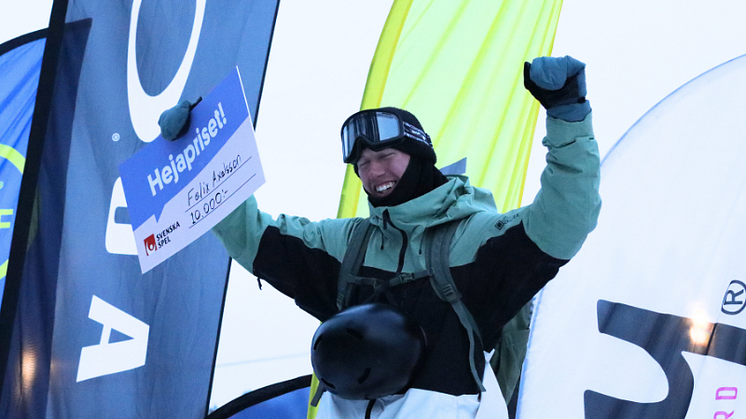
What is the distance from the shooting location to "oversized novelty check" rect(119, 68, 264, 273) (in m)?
1.54

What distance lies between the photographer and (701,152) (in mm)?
2408

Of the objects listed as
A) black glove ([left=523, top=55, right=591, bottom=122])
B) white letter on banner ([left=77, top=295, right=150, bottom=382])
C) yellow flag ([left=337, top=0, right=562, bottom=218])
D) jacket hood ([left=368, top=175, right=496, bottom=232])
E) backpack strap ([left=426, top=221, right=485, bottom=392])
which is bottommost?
white letter on banner ([left=77, top=295, right=150, bottom=382])

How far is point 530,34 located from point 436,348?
5.21 ft

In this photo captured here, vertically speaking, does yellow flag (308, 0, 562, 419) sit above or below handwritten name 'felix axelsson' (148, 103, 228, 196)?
above

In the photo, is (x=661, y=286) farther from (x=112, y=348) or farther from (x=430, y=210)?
(x=112, y=348)

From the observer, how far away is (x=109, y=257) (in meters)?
2.29

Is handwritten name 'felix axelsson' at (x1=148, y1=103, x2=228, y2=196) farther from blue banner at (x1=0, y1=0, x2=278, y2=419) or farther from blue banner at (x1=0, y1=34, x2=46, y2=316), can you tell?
blue banner at (x1=0, y1=34, x2=46, y2=316)

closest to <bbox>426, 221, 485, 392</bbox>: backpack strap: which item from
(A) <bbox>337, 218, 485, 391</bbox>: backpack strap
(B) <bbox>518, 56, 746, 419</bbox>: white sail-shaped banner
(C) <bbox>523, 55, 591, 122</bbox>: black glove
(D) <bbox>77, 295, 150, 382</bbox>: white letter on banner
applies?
(A) <bbox>337, 218, 485, 391</bbox>: backpack strap

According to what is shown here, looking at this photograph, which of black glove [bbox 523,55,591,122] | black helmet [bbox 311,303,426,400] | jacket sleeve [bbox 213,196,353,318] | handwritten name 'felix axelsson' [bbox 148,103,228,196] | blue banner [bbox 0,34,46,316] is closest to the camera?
black glove [bbox 523,55,591,122]

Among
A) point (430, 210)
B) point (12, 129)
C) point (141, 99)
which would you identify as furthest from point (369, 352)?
point (12, 129)

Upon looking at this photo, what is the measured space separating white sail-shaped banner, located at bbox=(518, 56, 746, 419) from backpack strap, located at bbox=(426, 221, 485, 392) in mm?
989

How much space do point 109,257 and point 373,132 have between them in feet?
3.39

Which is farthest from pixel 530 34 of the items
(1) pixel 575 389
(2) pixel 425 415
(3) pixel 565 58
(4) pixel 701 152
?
(2) pixel 425 415

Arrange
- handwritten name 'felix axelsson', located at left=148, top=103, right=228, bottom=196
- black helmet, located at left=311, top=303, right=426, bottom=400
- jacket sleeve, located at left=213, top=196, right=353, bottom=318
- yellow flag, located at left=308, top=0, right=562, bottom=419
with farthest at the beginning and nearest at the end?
yellow flag, located at left=308, top=0, right=562, bottom=419 < jacket sleeve, located at left=213, top=196, right=353, bottom=318 < handwritten name 'felix axelsson', located at left=148, top=103, right=228, bottom=196 < black helmet, located at left=311, top=303, right=426, bottom=400
